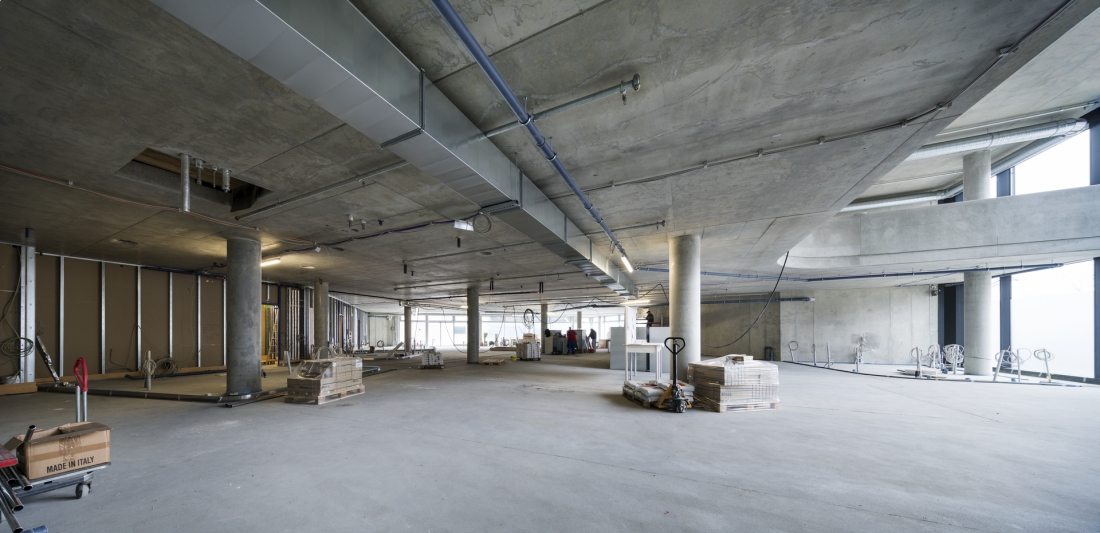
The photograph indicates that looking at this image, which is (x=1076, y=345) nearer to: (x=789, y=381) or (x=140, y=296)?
(x=789, y=381)

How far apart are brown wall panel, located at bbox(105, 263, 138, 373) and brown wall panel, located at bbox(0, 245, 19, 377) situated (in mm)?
2476

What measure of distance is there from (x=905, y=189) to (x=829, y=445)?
15.8 metres

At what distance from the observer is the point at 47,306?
37.7 feet


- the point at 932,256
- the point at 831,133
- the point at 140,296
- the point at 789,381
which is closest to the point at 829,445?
the point at 831,133

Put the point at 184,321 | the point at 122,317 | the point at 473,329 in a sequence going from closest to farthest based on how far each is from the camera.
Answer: the point at 122,317 → the point at 184,321 → the point at 473,329

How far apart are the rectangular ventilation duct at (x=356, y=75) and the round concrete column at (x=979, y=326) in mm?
17953

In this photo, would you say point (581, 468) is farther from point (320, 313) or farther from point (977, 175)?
point (320, 313)

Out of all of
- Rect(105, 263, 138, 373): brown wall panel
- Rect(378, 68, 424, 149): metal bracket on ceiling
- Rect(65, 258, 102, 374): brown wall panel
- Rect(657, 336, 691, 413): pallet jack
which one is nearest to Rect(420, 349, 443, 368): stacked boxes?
Rect(105, 263, 138, 373): brown wall panel

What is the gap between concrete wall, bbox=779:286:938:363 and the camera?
19531 millimetres

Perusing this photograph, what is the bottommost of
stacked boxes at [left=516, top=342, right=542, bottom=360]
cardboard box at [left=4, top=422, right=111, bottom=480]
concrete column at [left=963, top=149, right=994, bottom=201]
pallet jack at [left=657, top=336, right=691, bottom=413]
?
stacked boxes at [left=516, top=342, right=542, bottom=360]

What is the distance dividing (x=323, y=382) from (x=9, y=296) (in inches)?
377

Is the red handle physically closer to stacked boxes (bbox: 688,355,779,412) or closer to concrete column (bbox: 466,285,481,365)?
stacked boxes (bbox: 688,355,779,412)

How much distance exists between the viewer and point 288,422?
6.79m

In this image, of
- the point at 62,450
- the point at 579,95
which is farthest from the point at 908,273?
the point at 62,450
